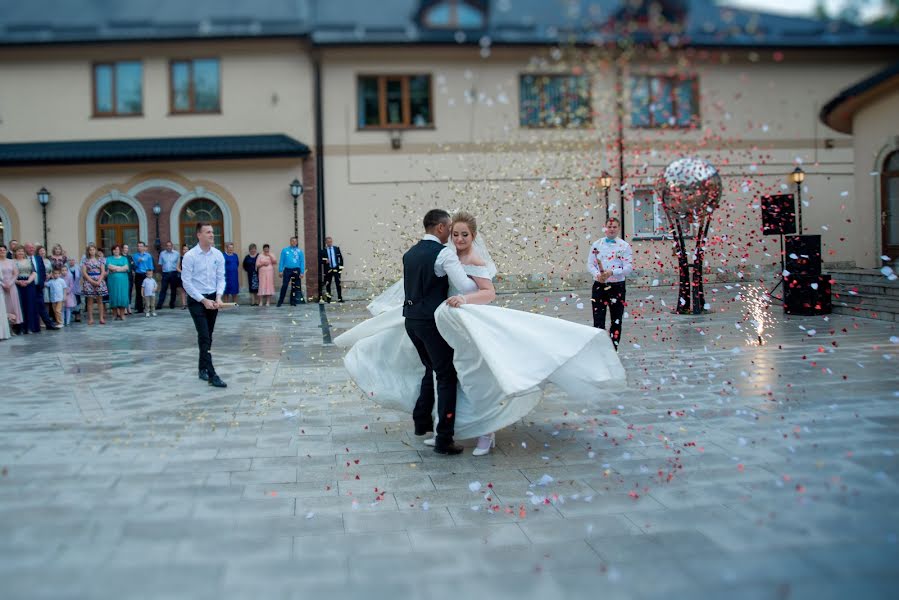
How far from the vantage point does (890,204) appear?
17.9 meters

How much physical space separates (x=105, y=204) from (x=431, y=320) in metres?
20.8

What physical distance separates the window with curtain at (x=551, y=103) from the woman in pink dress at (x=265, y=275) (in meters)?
8.62

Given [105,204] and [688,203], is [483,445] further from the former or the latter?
[105,204]

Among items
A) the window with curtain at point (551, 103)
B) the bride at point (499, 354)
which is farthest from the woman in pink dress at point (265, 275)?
the bride at point (499, 354)

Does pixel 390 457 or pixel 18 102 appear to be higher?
pixel 18 102

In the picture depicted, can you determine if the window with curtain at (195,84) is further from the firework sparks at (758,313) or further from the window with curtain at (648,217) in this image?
the firework sparks at (758,313)

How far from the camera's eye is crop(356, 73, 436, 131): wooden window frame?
24.8 metres

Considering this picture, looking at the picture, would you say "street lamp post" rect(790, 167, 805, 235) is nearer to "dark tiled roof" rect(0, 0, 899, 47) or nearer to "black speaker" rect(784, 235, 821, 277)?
"dark tiled roof" rect(0, 0, 899, 47)

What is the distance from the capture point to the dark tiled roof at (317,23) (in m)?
23.7

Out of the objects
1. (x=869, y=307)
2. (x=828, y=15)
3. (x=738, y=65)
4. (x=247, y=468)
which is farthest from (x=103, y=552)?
(x=738, y=65)

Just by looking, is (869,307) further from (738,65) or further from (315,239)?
(315,239)

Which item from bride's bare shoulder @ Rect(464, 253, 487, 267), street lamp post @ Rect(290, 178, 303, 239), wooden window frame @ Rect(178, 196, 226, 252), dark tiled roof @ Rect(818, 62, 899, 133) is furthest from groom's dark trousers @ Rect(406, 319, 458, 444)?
wooden window frame @ Rect(178, 196, 226, 252)

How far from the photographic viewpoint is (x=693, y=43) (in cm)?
2306

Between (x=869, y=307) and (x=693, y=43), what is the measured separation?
1091 centimetres
